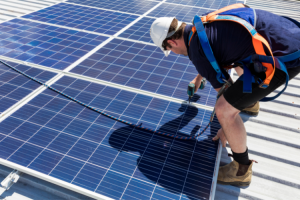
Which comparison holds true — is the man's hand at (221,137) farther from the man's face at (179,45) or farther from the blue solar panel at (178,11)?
the blue solar panel at (178,11)

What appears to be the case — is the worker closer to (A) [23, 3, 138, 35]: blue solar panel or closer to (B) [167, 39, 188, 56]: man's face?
(B) [167, 39, 188, 56]: man's face

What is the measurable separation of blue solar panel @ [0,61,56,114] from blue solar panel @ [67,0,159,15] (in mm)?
Answer: 5106

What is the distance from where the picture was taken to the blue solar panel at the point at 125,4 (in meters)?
9.04

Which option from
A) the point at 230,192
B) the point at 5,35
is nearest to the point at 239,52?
the point at 230,192

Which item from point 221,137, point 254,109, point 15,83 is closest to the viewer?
point 221,137

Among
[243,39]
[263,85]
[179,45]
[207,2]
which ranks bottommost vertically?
[207,2]

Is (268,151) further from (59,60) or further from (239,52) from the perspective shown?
(59,60)

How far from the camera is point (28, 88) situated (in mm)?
4535

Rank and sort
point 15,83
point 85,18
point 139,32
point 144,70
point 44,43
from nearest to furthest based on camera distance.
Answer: point 15,83 < point 144,70 < point 44,43 < point 139,32 < point 85,18

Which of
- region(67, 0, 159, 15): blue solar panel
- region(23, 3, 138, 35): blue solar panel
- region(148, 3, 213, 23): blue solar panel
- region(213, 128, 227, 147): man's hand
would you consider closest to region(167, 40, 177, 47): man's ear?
region(213, 128, 227, 147): man's hand

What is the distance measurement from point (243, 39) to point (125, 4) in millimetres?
8060

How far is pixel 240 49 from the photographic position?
2.70 metres

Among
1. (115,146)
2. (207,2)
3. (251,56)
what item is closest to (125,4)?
(207,2)

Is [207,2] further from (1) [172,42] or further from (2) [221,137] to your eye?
(2) [221,137]
